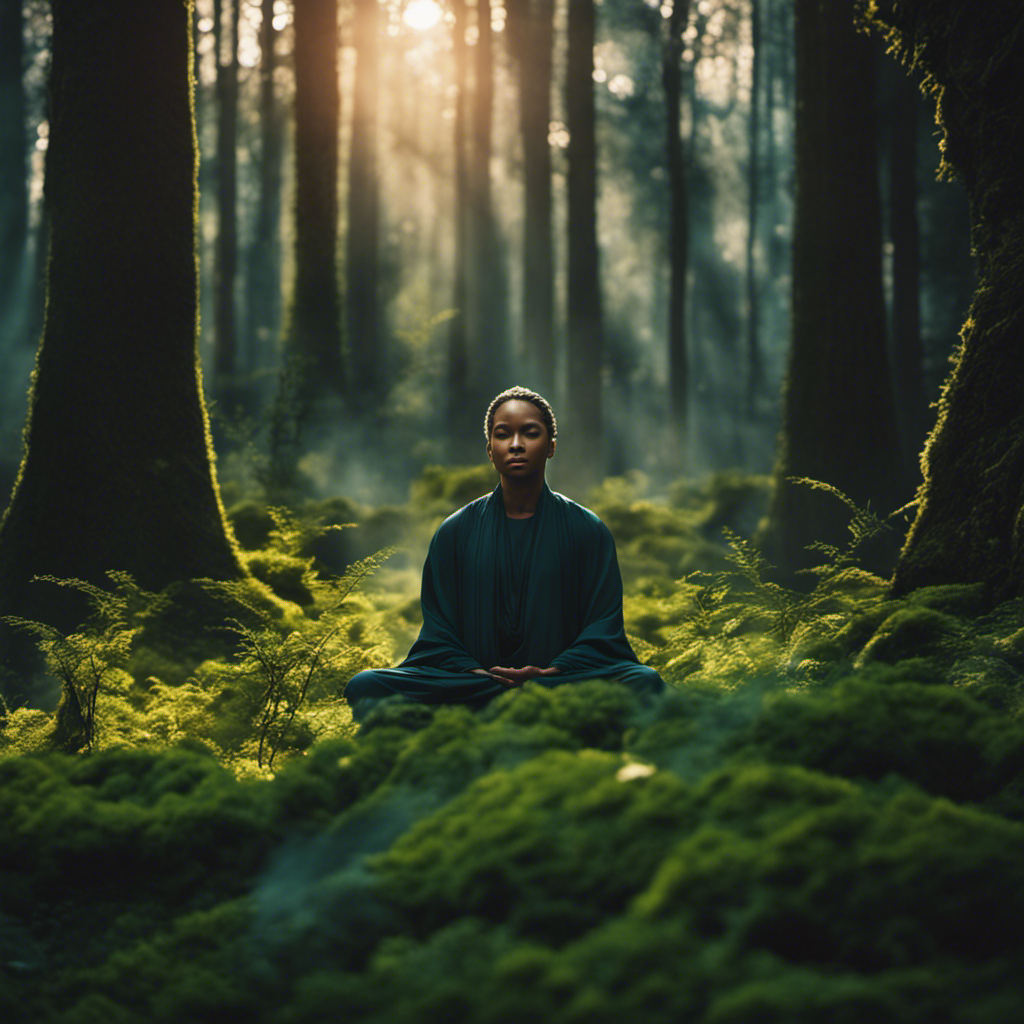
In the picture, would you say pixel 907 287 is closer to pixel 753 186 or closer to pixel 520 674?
pixel 520 674

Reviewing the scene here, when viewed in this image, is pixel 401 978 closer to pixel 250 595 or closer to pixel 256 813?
pixel 256 813

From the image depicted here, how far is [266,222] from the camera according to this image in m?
32.9

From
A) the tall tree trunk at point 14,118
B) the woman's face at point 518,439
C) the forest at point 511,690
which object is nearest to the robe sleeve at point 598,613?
the woman's face at point 518,439

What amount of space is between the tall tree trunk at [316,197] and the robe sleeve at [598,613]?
10.5 m

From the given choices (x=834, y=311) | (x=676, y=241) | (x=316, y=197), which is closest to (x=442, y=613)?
(x=834, y=311)

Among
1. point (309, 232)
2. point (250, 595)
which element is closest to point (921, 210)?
point (309, 232)

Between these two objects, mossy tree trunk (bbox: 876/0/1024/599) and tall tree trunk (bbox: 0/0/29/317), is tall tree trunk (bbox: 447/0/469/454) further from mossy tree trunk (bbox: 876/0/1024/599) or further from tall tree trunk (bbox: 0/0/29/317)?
mossy tree trunk (bbox: 876/0/1024/599)

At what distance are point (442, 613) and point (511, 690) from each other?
31.9 inches

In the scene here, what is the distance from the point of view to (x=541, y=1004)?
2.05 m

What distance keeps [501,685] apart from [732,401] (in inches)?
1418

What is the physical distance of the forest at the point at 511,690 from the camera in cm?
229

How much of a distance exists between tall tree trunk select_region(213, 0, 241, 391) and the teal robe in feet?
61.3

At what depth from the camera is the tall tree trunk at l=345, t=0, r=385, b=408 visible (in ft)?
69.6

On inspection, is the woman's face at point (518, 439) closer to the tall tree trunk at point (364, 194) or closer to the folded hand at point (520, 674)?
the folded hand at point (520, 674)
